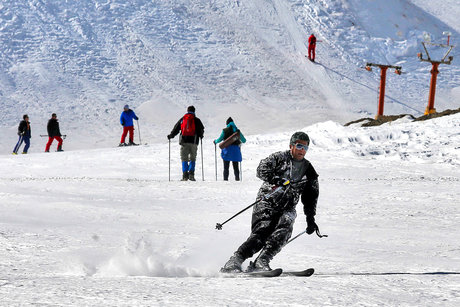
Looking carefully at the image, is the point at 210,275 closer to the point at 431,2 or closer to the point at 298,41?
the point at 298,41

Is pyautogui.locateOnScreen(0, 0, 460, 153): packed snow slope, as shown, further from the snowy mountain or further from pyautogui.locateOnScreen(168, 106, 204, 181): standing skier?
pyautogui.locateOnScreen(168, 106, 204, 181): standing skier

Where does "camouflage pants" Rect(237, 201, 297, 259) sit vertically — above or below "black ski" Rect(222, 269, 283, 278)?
above

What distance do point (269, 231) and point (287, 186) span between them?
442mm

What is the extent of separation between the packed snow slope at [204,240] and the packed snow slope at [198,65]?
14351 mm

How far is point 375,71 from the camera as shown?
38.3m

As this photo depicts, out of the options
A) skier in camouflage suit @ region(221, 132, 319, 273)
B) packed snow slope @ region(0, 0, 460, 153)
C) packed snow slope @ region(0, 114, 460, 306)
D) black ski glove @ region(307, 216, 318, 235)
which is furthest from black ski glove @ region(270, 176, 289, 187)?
packed snow slope @ region(0, 0, 460, 153)

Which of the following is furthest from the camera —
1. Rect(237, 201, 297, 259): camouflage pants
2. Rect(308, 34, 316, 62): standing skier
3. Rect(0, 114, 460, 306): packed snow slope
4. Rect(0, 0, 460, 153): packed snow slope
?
Rect(308, 34, 316, 62): standing skier

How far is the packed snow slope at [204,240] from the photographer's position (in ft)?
13.3

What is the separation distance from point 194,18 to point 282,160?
35.0m

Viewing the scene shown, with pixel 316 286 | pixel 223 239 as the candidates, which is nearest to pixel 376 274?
pixel 316 286

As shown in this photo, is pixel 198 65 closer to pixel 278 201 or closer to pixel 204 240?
pixel 204 240

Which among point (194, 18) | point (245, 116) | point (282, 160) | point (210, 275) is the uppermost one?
point (194, 18)

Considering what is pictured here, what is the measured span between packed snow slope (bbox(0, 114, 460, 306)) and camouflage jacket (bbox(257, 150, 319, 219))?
25.6 inches

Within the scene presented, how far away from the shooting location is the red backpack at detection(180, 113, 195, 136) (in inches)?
502
